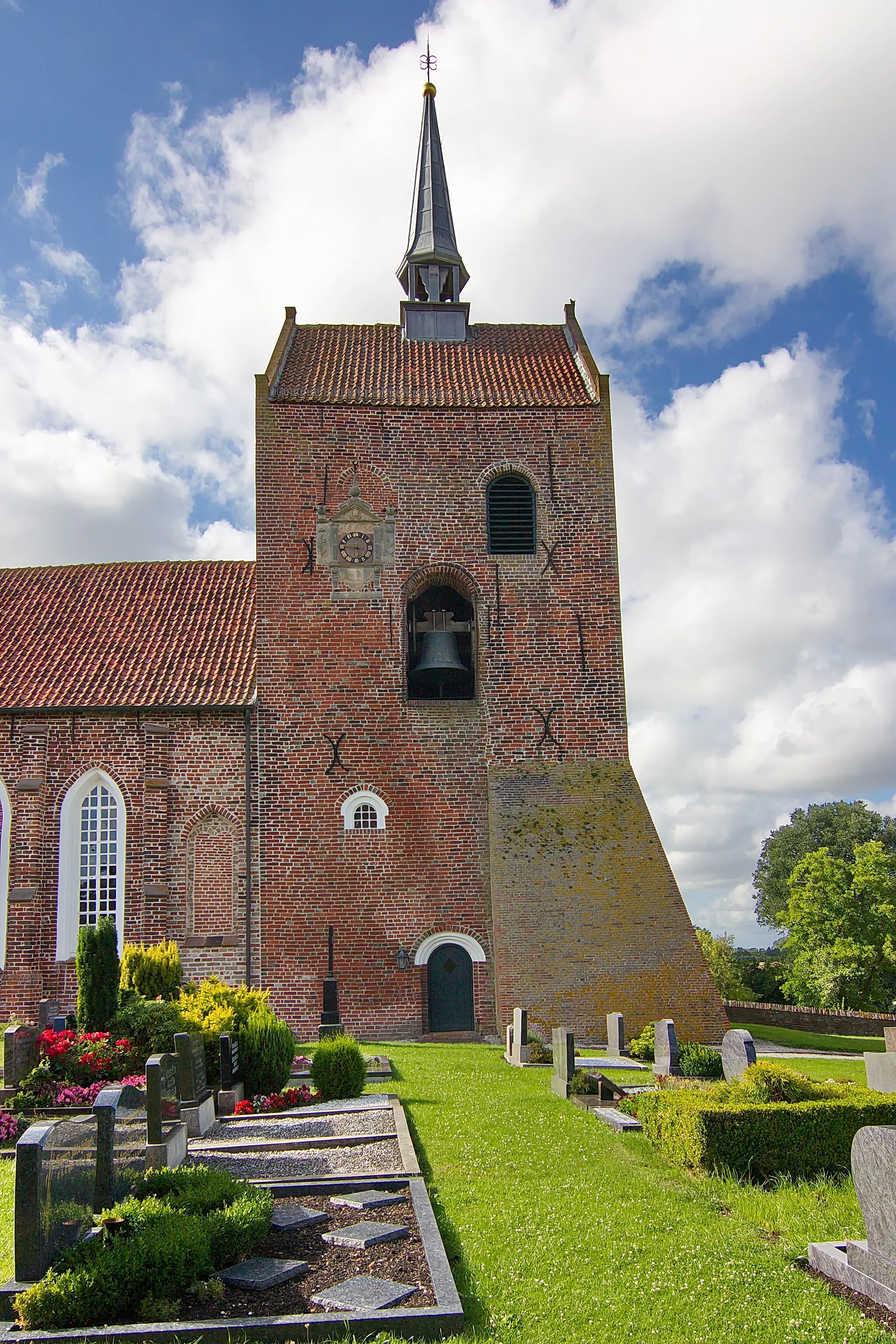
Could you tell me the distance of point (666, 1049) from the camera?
585 inches

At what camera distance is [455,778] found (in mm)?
19625

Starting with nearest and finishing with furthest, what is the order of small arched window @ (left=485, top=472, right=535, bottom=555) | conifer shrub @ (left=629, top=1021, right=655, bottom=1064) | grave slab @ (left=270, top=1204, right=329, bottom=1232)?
grave slab @ (left=270, top=1204, right=329, bottom=1232), conifer shrub @ (left=629, top=1021, right=655, bottom=1064), small arched window @ (left=485, top=472, right=535, bottom=555)

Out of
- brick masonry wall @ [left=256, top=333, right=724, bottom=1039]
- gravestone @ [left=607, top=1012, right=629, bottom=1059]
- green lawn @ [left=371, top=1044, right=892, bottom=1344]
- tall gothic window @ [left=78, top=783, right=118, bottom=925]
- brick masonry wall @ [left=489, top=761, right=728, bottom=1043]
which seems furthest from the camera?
tall gothic window @ [left=78, top=783, right=118, bottom=925]

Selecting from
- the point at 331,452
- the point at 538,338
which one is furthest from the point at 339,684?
the point at 538,338

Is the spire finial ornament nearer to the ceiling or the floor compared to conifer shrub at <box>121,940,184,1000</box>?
nearer to the ceiling

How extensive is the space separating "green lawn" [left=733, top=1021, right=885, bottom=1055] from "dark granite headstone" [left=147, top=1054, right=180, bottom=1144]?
1368 centimetres

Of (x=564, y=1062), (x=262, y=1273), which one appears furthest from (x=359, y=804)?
(x=262, y=1273)

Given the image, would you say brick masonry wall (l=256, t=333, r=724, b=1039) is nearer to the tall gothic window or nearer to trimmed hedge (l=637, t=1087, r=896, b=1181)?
the tall gothic window

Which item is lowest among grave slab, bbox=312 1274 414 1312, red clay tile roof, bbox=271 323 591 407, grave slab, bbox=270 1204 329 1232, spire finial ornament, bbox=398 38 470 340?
grave slab, bbox=270 1204 329 1232

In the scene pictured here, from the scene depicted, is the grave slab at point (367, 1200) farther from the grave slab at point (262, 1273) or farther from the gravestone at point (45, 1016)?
the gravestone at point (45, 1016)

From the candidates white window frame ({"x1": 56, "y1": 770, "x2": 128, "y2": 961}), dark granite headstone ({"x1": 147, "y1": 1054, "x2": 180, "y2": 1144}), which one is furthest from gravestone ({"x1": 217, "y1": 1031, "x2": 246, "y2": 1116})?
white window frame ({"x1": 56, "y1": 770, "x2": 128, "y2": 961})

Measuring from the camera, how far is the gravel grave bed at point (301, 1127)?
10719 millimetres

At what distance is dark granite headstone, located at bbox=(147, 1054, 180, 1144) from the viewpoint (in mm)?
8469

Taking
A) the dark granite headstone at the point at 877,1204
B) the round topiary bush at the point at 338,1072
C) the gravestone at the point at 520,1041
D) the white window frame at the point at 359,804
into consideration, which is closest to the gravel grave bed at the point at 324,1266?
the dark granite headstone at the point at 877,1204
